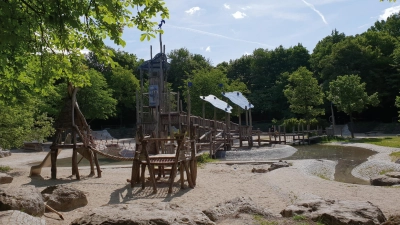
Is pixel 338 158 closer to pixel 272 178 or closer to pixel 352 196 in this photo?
pixel 272 178

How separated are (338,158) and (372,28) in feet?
156

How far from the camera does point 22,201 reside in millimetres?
5930

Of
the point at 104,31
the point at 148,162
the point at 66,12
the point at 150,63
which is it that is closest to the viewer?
the point at 66,12

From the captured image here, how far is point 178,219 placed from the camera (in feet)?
15.6

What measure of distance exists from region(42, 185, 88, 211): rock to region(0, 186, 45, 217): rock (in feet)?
4.10

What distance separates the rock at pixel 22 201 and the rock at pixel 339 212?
4.14 meters

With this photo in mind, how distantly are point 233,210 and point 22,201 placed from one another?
11.2 feet

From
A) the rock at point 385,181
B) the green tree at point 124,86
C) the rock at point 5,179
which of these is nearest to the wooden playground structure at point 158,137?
the rock at point 5,179

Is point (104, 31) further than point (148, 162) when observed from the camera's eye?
No

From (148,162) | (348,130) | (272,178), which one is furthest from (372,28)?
(148,162)

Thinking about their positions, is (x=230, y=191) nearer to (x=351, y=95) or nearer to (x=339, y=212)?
(x=339, y=212)

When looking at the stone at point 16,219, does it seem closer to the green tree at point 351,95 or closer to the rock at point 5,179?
Answer: the rock at point 5,179

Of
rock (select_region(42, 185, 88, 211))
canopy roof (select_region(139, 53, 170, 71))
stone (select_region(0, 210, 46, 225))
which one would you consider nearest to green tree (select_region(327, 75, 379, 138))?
canopy roof (select_region(139, 53, 170, 71))

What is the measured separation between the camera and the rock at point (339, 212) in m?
5.80
